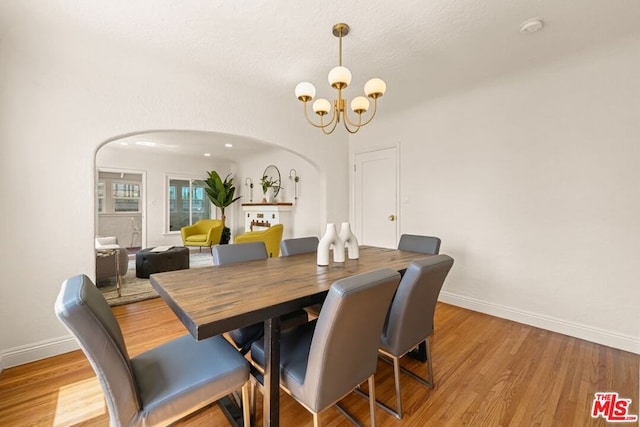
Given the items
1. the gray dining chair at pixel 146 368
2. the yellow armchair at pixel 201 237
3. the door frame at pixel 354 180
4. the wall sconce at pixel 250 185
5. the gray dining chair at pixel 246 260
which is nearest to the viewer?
the gray dining chair at pixel 146 368

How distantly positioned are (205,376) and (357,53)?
255 centimetres

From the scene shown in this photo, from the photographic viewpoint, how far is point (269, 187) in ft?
20.6

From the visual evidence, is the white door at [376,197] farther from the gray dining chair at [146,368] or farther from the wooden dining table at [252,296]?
the gray dining chair at [146,368]

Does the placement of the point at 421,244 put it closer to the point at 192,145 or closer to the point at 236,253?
the point at 236,253

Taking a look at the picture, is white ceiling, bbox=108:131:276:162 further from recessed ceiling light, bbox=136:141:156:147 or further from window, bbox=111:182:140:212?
window, bbox=111:182:140:212

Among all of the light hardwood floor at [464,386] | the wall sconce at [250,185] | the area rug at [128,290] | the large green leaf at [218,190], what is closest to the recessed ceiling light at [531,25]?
the light hardwood floor at [464,386]

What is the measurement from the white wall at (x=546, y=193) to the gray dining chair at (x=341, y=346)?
2.37m

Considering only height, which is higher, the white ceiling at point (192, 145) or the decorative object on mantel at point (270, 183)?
the white ceiling at point (192, 145)

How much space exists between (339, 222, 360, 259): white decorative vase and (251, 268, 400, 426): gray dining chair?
0.87m

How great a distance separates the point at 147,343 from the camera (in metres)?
2.36

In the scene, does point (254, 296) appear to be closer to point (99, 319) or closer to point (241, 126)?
point (99, 319)

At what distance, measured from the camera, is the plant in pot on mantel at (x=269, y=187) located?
616 cm

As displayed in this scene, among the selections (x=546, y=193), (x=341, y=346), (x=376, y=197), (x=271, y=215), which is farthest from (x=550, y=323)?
(x=271, y=215)

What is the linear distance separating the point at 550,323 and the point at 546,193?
4.19 feet
